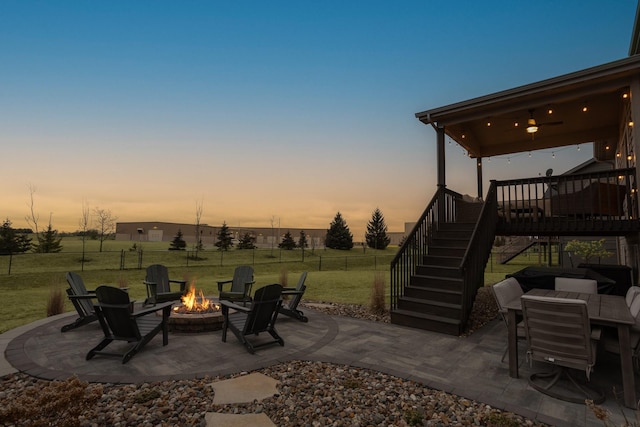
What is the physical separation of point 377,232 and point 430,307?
44904mm

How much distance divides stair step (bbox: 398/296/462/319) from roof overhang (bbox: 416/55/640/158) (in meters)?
4.68

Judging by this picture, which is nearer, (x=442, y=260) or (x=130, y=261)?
(x=442, y=260)

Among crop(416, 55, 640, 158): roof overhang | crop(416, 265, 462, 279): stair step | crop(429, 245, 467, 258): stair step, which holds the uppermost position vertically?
crop(416, 55, 640, 158): roof overhang

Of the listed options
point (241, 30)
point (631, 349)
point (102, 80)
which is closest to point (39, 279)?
point (102, 80)

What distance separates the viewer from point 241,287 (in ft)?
23.4

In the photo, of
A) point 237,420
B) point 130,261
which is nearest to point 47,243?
point 130,261

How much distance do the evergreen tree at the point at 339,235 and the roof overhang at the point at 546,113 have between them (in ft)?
108

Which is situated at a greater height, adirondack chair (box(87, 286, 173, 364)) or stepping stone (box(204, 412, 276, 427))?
adirondack chair (box(87, 286, 173, 364))

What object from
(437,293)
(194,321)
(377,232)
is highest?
(377,232)

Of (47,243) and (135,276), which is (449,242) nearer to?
(135,276)

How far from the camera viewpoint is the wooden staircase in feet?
17.8

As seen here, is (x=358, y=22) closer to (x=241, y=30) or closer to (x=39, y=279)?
(x=241, y=30)

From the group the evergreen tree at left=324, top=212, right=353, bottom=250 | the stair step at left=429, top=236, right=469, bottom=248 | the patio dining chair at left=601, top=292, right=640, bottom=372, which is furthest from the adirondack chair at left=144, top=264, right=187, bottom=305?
the evergreen tree at left=324, top=212, right=353, bottom=250

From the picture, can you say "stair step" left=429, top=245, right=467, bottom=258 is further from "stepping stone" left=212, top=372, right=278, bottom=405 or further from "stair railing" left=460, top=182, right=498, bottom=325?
"stepping stone" left=212, top=372, right=278, bottom=405
